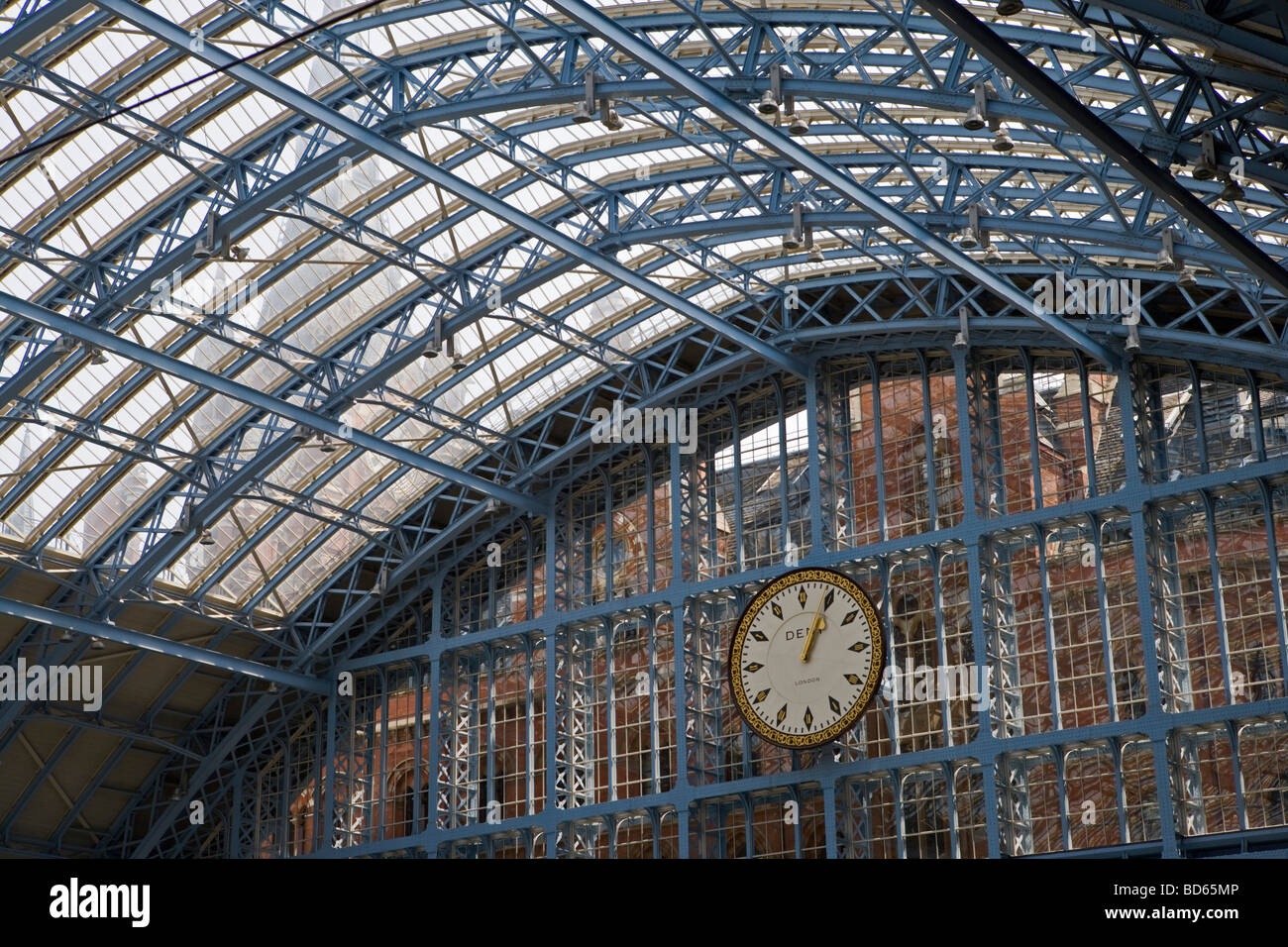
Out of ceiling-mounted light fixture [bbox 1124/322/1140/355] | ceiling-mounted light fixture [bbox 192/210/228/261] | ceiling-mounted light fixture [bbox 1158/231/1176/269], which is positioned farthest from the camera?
ceiling-mounted light fixture [bbox 1124/322/1140/355]

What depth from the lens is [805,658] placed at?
37.2 m

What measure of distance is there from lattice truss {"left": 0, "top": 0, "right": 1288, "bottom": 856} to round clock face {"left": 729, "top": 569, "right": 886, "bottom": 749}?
0.92 meters

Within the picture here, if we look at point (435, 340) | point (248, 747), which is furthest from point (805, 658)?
point (248, 747)

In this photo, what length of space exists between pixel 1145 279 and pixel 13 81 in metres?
21.3

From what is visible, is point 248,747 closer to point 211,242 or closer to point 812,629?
point 812,629

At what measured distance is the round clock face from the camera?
36469 mm

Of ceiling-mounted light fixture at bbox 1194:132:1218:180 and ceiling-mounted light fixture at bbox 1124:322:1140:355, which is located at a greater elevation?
ceiling-mounted light fixture at bbox 1124:322:1140:355

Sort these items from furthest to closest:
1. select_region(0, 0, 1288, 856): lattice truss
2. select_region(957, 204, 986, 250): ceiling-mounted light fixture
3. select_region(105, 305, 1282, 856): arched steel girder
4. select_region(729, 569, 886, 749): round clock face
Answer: select_region(105, 305, 1282, 856): arched steel girder, select_region(729, 569, 886, 749): round clock face, select_region(957, 204, 986, 250): ceiling-mounted light fixture, select_region(0, 0, 1288, 856): lattice truss

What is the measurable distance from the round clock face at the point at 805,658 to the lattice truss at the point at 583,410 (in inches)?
36.0

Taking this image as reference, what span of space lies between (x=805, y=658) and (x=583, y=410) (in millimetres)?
8630

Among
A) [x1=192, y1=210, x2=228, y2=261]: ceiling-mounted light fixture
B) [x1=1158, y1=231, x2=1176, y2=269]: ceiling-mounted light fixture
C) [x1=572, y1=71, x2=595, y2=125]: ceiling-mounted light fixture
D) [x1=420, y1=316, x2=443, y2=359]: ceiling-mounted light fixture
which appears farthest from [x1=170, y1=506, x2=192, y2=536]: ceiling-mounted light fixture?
[x1=1158, y1=231, x2=1176, y2=269]: ceiling-mounted light fixture

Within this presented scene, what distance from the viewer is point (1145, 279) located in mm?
34281

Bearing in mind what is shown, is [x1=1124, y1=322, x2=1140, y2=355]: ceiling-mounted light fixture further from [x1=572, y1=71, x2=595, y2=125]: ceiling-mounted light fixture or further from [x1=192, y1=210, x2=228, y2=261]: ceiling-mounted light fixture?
[x1=192, y1=210, x2=228, y2=261]: ceiling-mounted light fixture
